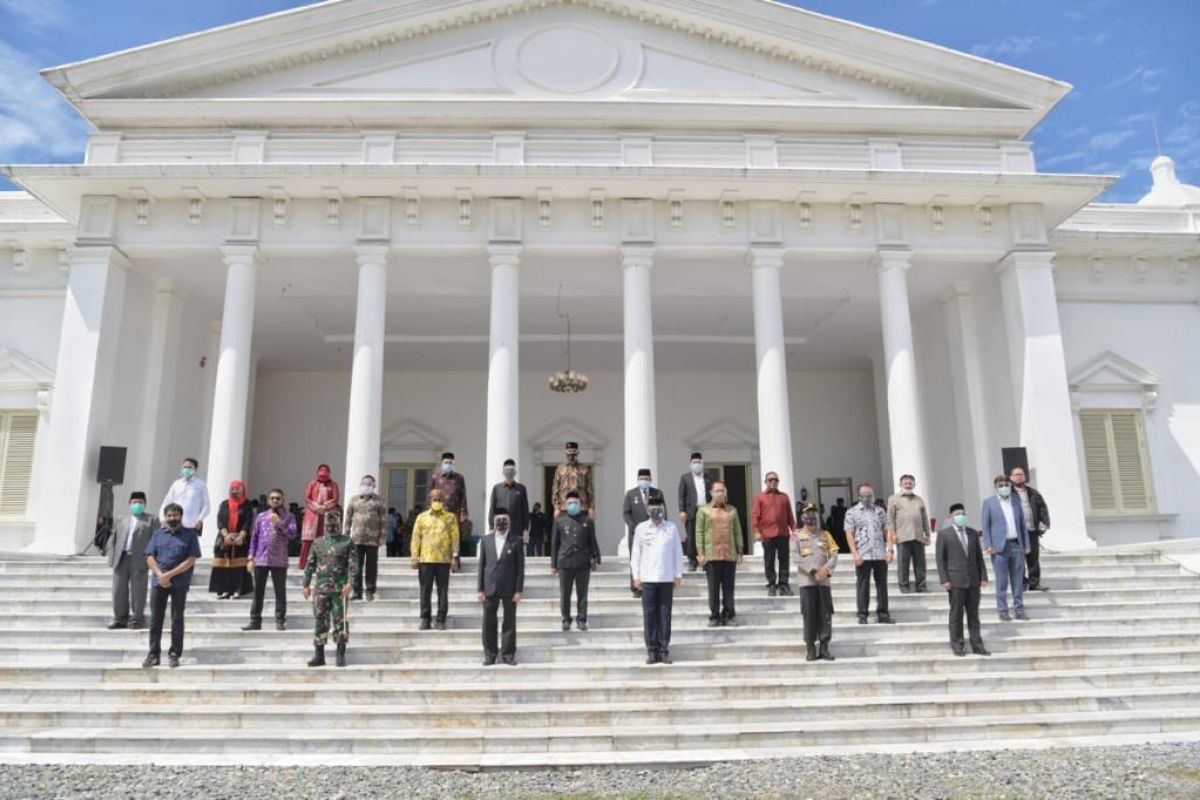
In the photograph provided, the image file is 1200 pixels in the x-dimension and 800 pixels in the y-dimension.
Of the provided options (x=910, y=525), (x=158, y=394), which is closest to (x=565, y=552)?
(x=910, y=525)

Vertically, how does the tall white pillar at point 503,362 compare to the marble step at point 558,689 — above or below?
above

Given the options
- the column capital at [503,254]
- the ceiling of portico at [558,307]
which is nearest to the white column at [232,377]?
the ceiling of portico at [558,307]

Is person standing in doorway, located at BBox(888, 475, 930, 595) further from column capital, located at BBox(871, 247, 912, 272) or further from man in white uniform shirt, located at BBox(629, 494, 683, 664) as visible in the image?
column capital, located at BBox(871, 247, 912, 272)

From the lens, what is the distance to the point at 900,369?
13.8 meters

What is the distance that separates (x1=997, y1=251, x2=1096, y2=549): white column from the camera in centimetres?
1319

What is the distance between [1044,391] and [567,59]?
9.80m

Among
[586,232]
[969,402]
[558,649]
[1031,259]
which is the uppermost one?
[586,232]

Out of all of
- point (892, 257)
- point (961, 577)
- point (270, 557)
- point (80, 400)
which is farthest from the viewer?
point (892, 257)

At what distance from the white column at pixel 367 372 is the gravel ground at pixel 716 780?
6.87 m

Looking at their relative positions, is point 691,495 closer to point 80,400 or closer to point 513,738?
point 513,738

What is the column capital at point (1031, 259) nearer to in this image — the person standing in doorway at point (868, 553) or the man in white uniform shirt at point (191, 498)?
the person standing in doorway at point (868, 553)

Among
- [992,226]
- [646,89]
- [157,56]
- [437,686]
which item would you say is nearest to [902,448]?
[992,226]

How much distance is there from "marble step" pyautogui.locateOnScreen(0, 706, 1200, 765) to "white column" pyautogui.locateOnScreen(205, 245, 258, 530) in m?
6.11

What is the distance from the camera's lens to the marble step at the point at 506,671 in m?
7.86
